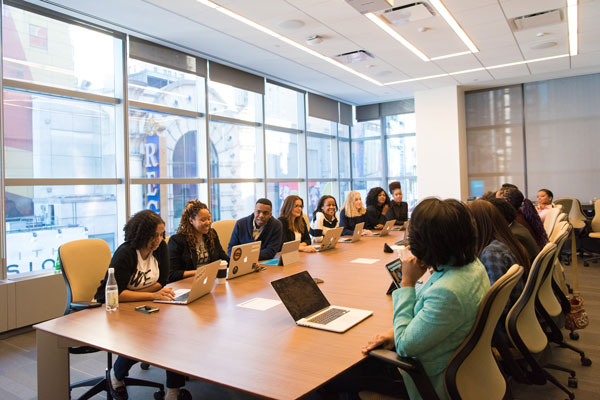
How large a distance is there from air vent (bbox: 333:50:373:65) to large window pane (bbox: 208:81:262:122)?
177cm

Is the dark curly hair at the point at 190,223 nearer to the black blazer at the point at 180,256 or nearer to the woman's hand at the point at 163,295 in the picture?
the black blazer at the point at 180,256

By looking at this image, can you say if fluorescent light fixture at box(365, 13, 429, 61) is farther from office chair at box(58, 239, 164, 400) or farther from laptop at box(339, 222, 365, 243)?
office chair at box(58, 239, 164, 400)

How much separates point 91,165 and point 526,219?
188 inches

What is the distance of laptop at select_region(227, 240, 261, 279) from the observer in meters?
3.15

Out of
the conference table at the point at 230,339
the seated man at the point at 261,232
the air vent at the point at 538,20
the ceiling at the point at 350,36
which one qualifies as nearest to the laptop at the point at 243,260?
the conference table at the point at 230,339

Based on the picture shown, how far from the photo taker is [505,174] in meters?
9.30

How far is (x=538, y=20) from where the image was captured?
5219mm

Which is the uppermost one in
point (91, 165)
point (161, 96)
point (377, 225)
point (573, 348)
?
point (161, 96)

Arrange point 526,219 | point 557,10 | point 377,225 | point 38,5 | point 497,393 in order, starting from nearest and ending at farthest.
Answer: point 497,393 → point 526,219 → point 38,5 → point 557,10 → point 377,225

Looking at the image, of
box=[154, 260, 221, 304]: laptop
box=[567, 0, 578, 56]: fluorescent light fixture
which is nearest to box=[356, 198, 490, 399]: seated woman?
box=[154, 260, 221, 304]: laptop

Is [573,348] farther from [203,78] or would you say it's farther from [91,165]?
[203,78]

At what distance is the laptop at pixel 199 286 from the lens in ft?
8.26

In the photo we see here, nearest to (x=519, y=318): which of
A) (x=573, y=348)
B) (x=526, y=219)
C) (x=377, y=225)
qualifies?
(x=573, y=348)

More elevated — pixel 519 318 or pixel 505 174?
pixel 505 174
